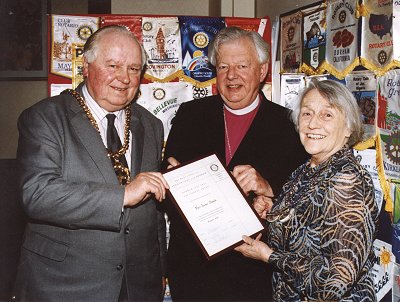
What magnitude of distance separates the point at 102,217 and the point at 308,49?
1.96 meters

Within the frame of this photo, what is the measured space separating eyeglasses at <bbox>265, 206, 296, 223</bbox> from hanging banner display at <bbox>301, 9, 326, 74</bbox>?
1.26 metres

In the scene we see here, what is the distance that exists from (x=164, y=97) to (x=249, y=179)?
1.46m

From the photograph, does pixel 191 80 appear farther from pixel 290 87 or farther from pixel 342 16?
pixel 342 16

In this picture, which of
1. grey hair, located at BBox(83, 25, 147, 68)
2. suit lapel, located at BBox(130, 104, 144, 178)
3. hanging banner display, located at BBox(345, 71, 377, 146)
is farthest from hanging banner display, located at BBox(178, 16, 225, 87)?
hanging banner display, located at BBox(345, 71, 377, 146)

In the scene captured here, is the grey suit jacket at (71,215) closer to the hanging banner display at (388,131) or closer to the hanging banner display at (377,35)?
the hanging banner display at (388,131)

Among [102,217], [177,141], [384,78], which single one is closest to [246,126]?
[177,141]

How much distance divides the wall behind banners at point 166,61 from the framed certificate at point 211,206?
1.36 m

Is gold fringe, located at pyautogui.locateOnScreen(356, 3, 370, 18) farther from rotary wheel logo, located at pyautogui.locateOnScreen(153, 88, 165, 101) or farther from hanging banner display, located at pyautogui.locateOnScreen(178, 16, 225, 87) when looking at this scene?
rotary wheel logo, located at pyautogui.locateOnScreen(153, 88, 165, 101)

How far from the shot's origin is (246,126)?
118 inches

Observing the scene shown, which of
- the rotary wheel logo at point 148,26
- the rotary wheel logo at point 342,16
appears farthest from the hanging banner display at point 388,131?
the rotary wheel logo at point 148,26

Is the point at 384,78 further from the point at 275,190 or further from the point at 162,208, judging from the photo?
the point at 162,208

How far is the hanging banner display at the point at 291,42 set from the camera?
3.39m

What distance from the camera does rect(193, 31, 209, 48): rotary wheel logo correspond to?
148 inches

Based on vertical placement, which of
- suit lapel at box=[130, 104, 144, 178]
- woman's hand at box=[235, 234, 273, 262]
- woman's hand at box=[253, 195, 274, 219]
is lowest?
woman's hand at box=[235, 234, 273, 262]
